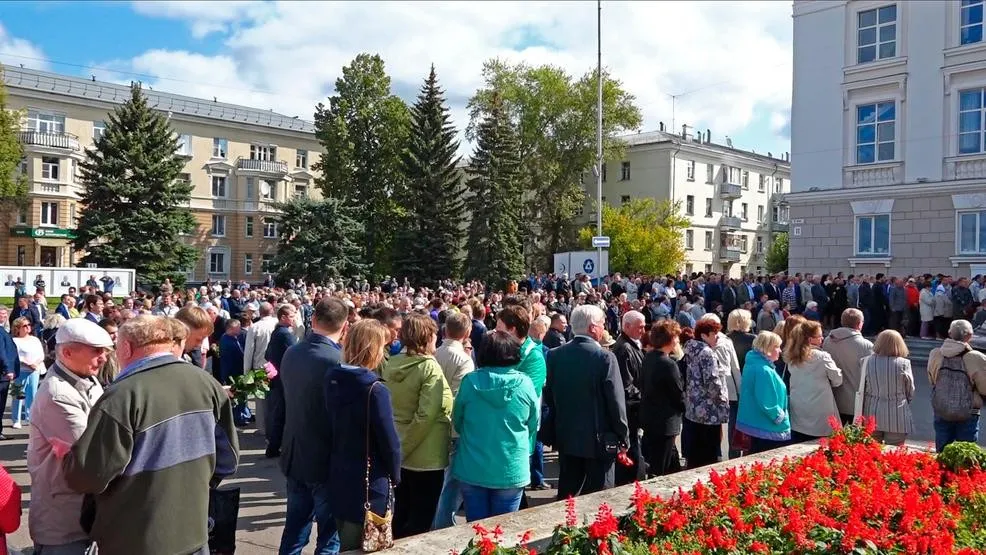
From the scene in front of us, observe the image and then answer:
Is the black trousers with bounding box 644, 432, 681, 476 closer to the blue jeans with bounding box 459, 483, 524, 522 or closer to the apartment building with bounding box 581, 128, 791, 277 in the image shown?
the blue jeans with bounding box 459, 483, 524, 522

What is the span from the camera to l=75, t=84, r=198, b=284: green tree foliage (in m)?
40.3

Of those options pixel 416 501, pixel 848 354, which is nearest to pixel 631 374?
pixel 848 354

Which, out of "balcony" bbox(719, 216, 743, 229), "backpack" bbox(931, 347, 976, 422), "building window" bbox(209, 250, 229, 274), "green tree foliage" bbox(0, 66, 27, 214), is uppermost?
"green tree foliage" bbox(0, 66, 27, 214)

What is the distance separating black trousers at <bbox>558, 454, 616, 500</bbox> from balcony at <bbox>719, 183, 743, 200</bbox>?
6282 cm

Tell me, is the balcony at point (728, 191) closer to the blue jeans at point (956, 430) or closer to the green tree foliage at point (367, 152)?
the green tree foliage at point (367, 152)

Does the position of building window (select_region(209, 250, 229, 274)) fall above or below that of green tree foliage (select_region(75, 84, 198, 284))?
below

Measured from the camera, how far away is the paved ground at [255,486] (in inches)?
255

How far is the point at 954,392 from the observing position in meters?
8.00

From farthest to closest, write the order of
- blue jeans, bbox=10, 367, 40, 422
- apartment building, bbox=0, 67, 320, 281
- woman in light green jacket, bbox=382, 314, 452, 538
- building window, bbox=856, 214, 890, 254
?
apartment building, bbox=0, 67, 320, 281 < building window, bbox=856, 214, 890, 254 < blue jeans, bbox=10, 367, 40, 422 < woman in light green jacket, bbox=382, 314, 452, 538

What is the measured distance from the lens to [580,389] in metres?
6.01

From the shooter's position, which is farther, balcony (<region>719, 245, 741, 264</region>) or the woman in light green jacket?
balcony (<region>719, 245, 741, 264</region>)

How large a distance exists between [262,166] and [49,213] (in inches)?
646

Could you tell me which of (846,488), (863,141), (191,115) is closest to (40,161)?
(191,115)

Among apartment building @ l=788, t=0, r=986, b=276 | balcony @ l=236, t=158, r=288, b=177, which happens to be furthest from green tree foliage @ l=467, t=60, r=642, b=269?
apartment building @ l=788, t=0, r=986, b=276
